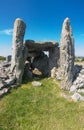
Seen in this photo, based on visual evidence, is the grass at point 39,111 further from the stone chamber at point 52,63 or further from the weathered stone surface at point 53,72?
the weathered stone surface at point 53,72

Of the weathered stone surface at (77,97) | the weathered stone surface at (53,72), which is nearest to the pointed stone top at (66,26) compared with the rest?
the weathered stone surface at (53,72)

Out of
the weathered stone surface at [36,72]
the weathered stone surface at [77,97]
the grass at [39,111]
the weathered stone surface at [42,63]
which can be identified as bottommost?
the grass at [39,111]

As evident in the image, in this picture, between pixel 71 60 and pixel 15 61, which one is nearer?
pixel 71 60

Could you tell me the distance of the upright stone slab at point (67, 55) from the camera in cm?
1697

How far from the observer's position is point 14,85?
17.4 m

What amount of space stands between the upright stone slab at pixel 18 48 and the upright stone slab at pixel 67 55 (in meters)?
4.57

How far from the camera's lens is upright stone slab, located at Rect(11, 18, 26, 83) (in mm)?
18281

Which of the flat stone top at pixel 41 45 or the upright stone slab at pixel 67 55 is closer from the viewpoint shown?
the upright stone slab at pixel 67 55

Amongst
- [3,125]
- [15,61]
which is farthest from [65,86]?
[3,125]

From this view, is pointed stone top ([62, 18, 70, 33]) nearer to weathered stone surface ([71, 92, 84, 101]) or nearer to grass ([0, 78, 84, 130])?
grass ([0, 78, 84, 130])

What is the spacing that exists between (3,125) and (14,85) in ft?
22.3

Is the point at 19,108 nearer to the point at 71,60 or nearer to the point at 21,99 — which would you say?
the point at 21,99

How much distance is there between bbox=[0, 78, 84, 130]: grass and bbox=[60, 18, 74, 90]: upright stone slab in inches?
51.4

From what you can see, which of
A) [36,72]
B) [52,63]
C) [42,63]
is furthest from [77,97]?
[42,63]
